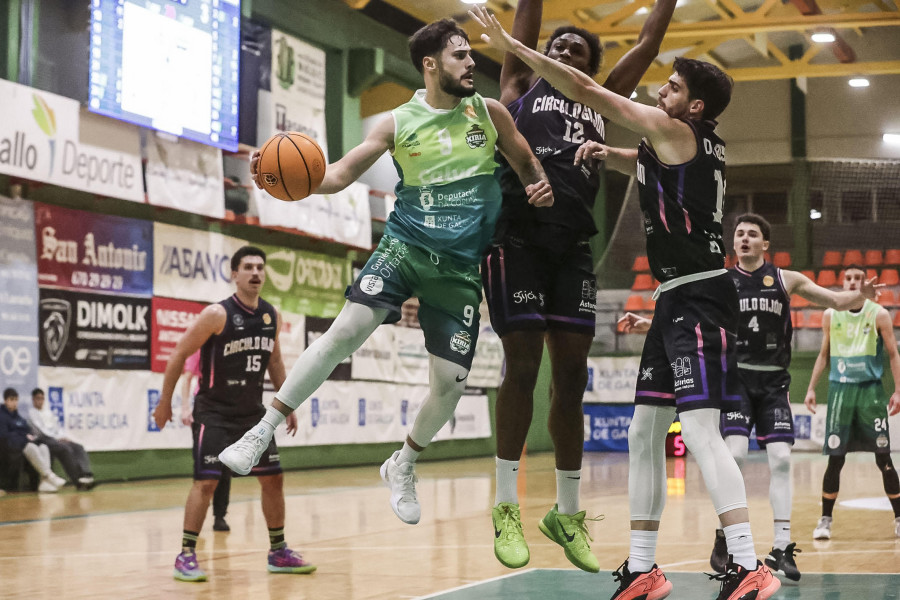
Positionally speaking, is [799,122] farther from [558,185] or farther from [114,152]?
[558,185]

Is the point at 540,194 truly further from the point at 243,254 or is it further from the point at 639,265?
the point at 639,265

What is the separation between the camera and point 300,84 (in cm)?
1722

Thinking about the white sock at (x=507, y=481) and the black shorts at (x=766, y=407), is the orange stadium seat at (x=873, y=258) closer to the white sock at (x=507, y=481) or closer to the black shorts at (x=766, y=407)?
the black shorts at (x=766, y=407)

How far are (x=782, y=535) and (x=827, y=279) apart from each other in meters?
17.0

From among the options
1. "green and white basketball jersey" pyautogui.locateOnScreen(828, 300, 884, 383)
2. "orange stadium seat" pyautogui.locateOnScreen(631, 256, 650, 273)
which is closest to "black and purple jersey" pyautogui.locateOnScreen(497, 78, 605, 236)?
"green and white basketball jersey" pyautogui.locateOnScreen(828, 300, 884, 383)

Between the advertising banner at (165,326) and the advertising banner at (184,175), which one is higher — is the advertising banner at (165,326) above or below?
below

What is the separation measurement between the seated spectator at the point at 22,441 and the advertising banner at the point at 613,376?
42.4 ft

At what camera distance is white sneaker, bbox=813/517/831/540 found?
8.30 m

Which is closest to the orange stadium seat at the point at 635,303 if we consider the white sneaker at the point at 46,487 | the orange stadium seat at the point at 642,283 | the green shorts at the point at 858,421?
the orange stadium seat at the point at 642,283

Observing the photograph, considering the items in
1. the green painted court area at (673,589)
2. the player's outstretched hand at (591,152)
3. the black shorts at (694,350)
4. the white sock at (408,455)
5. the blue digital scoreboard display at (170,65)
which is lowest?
the green painted court area at (673,589)

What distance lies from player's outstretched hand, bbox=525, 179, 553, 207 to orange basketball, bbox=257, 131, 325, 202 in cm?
A: 91

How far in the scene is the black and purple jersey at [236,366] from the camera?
7.26 meters

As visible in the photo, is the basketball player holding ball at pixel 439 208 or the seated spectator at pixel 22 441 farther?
the seated spectator at pixel 22 441

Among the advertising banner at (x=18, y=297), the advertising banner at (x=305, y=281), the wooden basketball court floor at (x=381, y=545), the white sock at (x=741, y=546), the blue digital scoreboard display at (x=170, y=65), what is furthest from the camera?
the advertising banner at (x=305, y=281)
